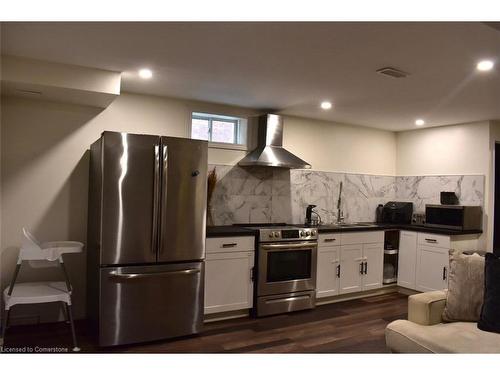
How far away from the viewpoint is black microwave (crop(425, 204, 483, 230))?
477cm

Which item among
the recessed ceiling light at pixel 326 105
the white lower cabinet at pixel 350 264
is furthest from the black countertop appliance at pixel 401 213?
the recessed ceiling light at pixel 326 105

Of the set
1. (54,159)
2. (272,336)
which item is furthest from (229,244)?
(54,159)

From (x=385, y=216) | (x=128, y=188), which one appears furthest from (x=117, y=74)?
(x=385, y=216)

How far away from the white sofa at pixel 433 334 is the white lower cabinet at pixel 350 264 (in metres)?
1.91

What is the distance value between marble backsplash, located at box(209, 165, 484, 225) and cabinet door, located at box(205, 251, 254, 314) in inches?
26.7

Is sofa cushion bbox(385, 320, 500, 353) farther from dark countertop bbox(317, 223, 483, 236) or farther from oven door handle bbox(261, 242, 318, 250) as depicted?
dark countertop bbox(317, 223, 483, 236)

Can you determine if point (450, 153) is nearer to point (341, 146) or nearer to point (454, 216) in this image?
point (454, 216)

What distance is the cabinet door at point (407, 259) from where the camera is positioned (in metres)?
5.13

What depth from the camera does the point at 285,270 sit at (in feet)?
14.2

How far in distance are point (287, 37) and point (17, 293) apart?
272 centimetres

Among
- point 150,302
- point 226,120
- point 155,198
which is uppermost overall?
point 226,120

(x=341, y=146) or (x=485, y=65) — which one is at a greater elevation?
(x=485, y=65)

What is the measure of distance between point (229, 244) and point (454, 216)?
9.41ft

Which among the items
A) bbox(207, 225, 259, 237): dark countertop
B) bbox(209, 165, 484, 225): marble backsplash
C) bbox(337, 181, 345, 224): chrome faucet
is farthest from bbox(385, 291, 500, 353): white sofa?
bbox(337, 181, 345, 224): chrome faucet
